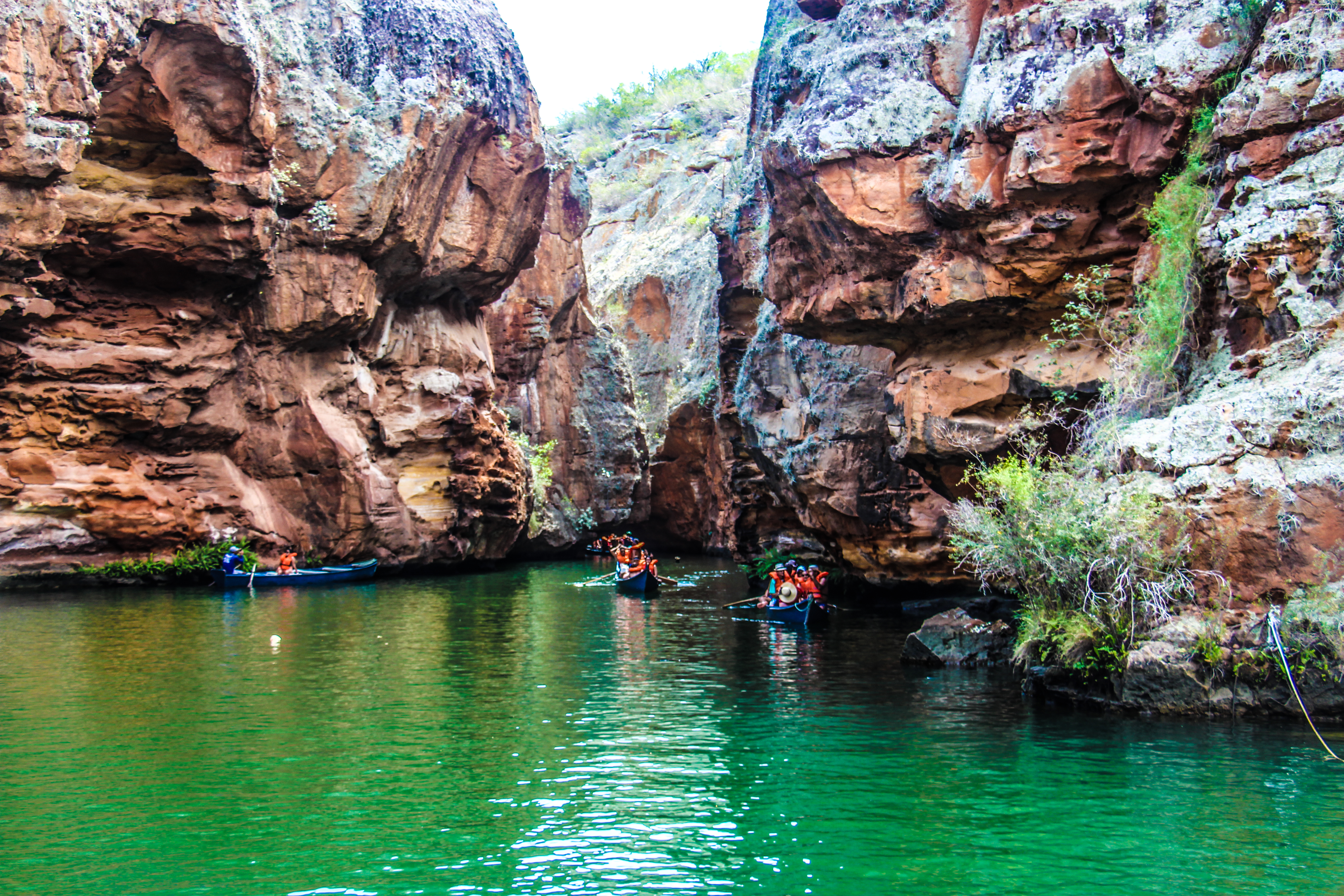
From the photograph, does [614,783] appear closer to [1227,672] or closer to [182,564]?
[1227,672]

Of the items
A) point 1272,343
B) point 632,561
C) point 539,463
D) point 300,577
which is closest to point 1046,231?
point 1272,343

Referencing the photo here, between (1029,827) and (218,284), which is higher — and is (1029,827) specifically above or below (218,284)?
below

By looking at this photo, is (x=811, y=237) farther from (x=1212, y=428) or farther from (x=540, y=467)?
(x=540, y=467)

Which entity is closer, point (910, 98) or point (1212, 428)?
point (1212, 428)

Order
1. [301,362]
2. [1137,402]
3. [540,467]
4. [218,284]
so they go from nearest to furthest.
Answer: [1137,402]
[218,284]
[301,362]
[540,467]

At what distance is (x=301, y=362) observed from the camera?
106 feet

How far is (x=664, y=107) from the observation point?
7650cm

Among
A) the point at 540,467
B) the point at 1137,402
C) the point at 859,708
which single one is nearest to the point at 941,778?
the point at 859,708

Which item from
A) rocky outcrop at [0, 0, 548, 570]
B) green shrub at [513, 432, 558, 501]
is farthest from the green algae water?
green shrub at [513, 432, 558, 501]

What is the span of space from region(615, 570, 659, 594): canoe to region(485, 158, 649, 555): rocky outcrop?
16.9 metres

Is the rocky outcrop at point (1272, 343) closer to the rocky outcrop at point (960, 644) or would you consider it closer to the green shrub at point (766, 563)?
the rocky outcrop at point (960, 644)

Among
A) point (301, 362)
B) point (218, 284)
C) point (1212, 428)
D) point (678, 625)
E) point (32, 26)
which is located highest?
point (32, 26)

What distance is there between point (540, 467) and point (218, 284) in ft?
61.1

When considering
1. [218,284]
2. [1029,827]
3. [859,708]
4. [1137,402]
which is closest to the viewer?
[1029,827]
